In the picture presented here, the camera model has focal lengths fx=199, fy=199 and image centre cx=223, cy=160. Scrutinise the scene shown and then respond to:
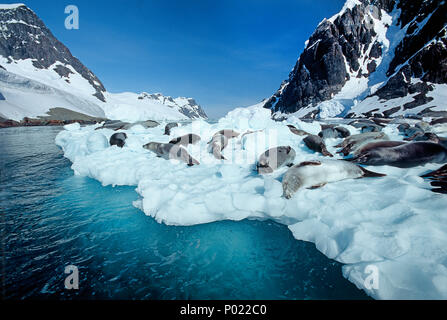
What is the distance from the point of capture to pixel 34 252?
2.13m

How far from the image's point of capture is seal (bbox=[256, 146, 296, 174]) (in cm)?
383

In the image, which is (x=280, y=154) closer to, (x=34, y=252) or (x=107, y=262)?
(x=107, y=262)

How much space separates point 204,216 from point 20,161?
22.9 ft

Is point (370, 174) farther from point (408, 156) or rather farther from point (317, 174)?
point (408, 156)

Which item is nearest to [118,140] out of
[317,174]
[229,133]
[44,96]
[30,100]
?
[229,133]

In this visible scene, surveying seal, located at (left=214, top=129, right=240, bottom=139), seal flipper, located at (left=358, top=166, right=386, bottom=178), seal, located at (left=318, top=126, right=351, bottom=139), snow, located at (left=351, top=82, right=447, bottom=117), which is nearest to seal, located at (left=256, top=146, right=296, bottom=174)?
seal flipper, located at (left=358, top=166, right=386, bottom=178)

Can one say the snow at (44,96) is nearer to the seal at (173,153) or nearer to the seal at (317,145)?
the seal at (173,153)

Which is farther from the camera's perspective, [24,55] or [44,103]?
[24,55]

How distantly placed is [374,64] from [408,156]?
235 feet

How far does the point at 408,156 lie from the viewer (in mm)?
3504

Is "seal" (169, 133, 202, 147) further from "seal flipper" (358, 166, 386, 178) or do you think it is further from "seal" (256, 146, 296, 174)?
"seal flipper" (358, 166, 386, 178)

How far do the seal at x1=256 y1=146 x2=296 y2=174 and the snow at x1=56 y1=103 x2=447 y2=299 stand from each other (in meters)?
0.16

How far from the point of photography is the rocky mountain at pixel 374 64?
3338cm
